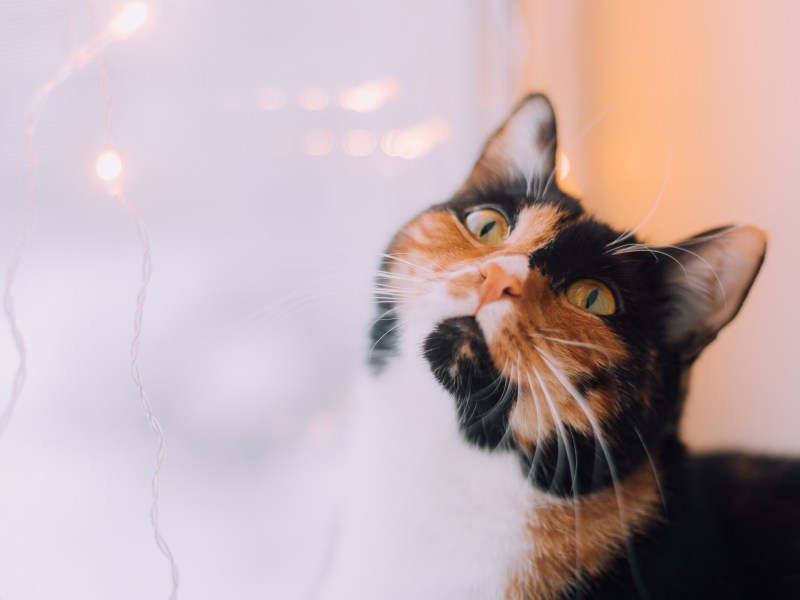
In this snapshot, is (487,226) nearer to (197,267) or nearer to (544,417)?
(544,417)

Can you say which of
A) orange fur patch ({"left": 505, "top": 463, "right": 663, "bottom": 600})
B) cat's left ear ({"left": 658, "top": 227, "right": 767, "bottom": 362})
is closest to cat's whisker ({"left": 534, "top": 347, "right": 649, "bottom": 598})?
orange fur patch ({"left": 505, "top": 463, "right": 663, "bottom": 600})

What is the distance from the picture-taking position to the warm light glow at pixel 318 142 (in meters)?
0.86

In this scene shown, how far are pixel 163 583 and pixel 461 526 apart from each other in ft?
0.96

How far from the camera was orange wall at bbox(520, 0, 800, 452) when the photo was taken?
741 mm

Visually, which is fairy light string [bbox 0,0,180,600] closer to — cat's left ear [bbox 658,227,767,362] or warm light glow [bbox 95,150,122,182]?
warm light glow [bbox 95,150,122,182]

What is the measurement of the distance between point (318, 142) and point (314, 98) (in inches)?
2.4

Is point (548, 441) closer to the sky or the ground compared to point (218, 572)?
closer to the sky

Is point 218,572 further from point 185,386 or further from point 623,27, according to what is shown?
point 623,27

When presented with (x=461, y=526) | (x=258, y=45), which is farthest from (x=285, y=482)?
(x=258, y=45)

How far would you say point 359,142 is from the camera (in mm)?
930

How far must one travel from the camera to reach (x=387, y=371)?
658 mm

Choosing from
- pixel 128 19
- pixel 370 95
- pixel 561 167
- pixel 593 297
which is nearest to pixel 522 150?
pixel 561 167

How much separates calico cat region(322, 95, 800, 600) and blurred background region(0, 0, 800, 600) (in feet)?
0.36

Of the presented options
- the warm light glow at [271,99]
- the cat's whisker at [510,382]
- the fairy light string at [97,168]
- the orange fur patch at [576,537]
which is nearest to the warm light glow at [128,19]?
the fairy light string at [97,168]
